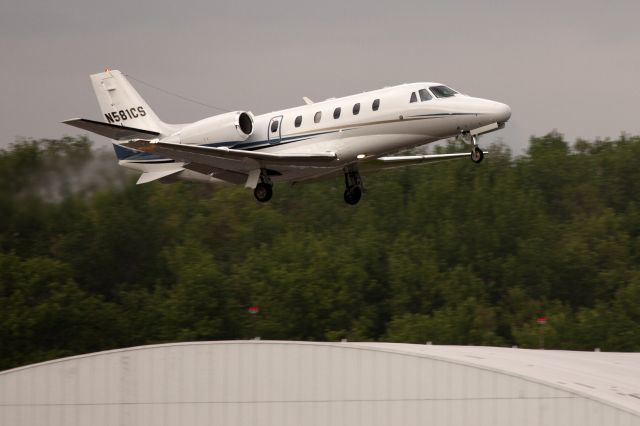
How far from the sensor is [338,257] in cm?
6650

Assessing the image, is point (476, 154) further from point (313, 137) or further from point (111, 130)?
point (111, 130)

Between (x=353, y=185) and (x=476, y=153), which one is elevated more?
(x=476, y=153)

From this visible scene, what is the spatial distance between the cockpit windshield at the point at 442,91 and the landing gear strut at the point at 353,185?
386 centimetres

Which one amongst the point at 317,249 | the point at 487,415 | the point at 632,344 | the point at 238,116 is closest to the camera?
the point at 487,415

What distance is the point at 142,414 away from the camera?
26.2 metres

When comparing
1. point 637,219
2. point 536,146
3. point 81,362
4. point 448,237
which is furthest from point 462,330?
point 81,362

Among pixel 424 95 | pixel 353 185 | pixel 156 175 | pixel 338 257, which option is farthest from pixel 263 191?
pixel 338 257

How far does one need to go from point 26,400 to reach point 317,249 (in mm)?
40769

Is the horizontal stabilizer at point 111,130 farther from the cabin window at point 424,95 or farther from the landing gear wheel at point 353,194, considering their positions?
the cabin window at point 424,95

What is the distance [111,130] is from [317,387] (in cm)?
934

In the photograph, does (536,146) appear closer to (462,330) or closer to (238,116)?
(462,330)

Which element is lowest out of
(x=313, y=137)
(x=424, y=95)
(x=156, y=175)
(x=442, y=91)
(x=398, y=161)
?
(x=156, y=175)

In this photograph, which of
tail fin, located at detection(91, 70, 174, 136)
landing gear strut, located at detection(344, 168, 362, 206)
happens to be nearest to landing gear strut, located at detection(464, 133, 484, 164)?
landing gear strut, located at detection(344, 168, 362, 206)

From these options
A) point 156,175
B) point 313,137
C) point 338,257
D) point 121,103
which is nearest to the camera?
point 313,137
